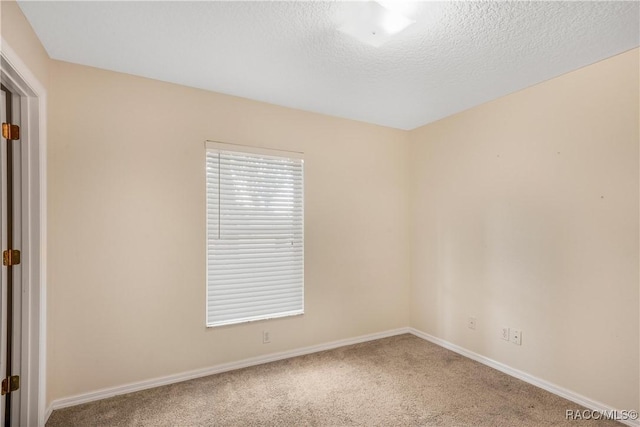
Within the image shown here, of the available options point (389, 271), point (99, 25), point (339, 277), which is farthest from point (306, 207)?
point (99, 25)

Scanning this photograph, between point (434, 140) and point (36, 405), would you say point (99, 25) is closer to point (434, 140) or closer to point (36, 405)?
point (36, 405)

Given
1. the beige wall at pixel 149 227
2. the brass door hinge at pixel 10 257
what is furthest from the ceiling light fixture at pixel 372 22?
the brass door hinge at pixel 10 257

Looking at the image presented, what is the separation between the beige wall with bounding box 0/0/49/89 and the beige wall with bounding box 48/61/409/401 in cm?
20

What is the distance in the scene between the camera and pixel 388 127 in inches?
153

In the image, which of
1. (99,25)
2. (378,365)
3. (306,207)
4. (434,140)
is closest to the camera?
(99,25)

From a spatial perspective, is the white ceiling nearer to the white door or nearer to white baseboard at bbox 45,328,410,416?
the white door

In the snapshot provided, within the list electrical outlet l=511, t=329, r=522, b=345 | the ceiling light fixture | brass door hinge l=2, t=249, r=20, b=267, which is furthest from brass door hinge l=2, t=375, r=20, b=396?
electrical outlet l=511, t=329, r=522, b=345

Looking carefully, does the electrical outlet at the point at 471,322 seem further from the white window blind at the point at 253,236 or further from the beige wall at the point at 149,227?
the white window blind at the point at 253,236

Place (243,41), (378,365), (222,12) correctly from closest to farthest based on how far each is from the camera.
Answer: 1. (222,12)
2. (243,41)
3. (378,365)

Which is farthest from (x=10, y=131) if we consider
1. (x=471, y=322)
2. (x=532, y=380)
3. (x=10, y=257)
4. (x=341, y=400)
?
(x=532, y=380)

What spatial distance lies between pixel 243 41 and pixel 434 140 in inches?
96.5

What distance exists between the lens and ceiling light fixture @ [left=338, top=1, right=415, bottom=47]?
1759 mm

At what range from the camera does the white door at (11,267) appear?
6.31 ft

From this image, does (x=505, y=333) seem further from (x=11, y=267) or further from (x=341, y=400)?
(x=11, y=267)
